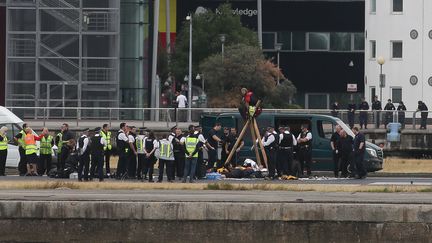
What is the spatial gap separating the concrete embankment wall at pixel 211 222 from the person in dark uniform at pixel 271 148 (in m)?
12.9

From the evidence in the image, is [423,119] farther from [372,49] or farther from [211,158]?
[372,49]

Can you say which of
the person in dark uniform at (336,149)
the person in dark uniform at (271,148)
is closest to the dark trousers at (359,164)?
the person in dark uniform at (336,149)

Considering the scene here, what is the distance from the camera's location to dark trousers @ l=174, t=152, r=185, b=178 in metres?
36.9

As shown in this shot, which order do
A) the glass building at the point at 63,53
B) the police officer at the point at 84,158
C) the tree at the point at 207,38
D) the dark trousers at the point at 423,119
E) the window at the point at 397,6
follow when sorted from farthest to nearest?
the window at the point at 397,6 → the tree at the point at 207,38 → the glass building at the point at 63,53 → the dark trousers at the point at 423,119 → the police officer at the point at 84,158

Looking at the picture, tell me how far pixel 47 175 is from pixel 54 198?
1405 centimetres

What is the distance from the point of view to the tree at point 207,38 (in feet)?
263

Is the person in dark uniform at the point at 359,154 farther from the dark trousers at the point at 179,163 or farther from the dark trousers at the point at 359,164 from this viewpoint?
the dark trousers at the point at 179,163

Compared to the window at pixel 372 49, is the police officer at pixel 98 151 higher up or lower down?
lower down

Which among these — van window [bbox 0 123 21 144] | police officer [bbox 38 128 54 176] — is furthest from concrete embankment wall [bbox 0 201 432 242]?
van window [bbox 0 123 21 144]

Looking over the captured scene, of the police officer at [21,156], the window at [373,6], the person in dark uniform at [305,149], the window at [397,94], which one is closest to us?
the person in dark uniform at [305,149]

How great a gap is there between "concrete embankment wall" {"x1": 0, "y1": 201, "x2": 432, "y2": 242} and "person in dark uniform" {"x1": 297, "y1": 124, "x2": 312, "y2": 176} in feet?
47.5

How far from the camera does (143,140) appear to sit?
3747 cm

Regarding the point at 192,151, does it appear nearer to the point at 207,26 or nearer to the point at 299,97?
the point at 207,26

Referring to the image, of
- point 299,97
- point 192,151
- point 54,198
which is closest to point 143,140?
point 192,151
